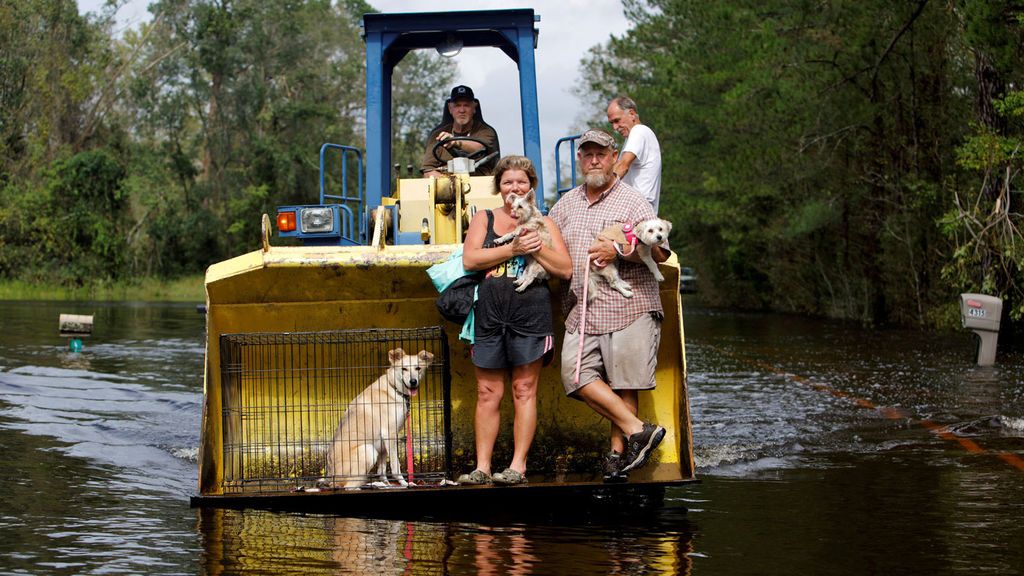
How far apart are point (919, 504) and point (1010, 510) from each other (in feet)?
1.69

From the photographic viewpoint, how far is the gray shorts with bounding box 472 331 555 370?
7.50 m

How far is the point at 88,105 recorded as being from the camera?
6512cm

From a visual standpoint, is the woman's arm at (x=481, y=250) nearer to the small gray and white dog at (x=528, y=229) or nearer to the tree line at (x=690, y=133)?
the small gray and white dog at (x=528, y=229)

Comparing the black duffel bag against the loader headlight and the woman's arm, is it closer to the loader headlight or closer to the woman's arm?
the woman's arm

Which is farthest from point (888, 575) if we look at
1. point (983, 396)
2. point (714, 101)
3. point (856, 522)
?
point (714, 101)

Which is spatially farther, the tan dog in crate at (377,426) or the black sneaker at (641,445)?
the tan dog in crate at (377,426)

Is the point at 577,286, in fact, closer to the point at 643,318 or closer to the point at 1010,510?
the point at 643,318

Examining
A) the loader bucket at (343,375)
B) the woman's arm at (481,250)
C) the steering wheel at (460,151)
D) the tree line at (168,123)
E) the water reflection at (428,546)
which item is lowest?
the water reflection at (428,546)

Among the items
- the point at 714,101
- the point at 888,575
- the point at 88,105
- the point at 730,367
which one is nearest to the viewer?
the point at 888,575

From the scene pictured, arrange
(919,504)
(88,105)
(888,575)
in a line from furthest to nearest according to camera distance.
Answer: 1. (88,105)
2. (919,504)
3. (888,575)

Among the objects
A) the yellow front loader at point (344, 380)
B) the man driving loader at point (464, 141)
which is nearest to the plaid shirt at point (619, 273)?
the yellow front loader at point (344, 380)

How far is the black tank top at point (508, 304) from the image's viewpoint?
749 cm

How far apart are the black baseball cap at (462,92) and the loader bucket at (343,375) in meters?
2.58

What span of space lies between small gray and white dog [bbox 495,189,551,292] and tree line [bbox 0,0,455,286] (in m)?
52.2
